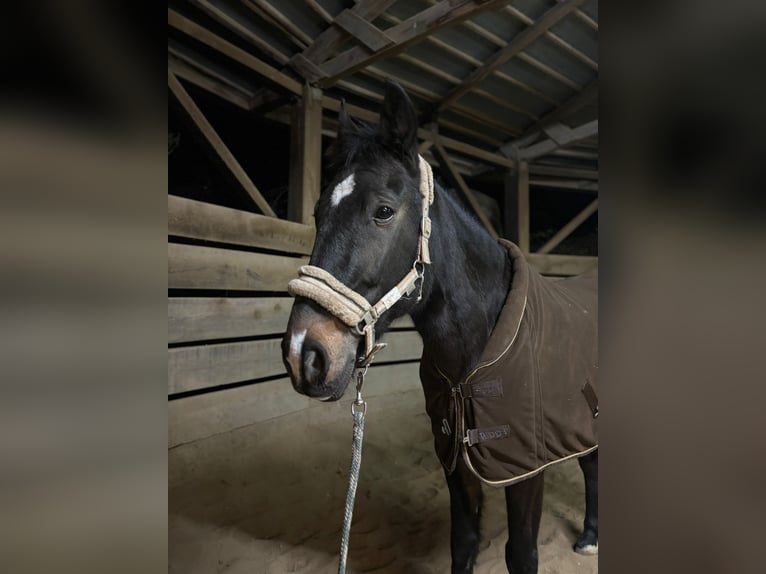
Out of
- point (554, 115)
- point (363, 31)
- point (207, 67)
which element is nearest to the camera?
point (363, 31)

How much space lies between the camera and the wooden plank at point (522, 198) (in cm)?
435

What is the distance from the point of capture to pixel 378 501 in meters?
2.21

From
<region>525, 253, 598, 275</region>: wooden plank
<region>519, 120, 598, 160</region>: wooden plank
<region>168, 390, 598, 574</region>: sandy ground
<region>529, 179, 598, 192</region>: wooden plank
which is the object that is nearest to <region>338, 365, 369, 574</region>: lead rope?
<region>168, 390, 598, 574</region>: sandy ground

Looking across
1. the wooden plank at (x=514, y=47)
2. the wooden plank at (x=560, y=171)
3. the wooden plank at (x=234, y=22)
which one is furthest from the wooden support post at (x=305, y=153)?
the wooden plank at (x=560, y=171)

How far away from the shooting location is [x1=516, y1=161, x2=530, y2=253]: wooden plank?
14.3 ft

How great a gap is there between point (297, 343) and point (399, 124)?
2.16ft

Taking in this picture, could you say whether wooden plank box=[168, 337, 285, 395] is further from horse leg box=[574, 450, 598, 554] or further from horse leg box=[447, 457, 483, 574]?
horse leg box=[574, 450, 598, 554]

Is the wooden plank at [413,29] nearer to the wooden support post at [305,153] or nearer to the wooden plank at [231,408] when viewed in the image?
the wooden support post at [305,153]

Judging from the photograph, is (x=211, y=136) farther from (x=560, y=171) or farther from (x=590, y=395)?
(x=560, y=171)

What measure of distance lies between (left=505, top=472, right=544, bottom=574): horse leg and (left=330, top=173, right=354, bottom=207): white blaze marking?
3.39 feet

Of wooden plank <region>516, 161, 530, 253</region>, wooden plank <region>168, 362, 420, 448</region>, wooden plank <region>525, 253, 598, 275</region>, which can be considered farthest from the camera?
wooden plank <region>525, 253, 598, 275</region>

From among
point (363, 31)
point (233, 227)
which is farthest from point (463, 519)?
point (363, 31)

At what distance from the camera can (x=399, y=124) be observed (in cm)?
115

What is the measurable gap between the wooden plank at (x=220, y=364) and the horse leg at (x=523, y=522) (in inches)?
55.1
